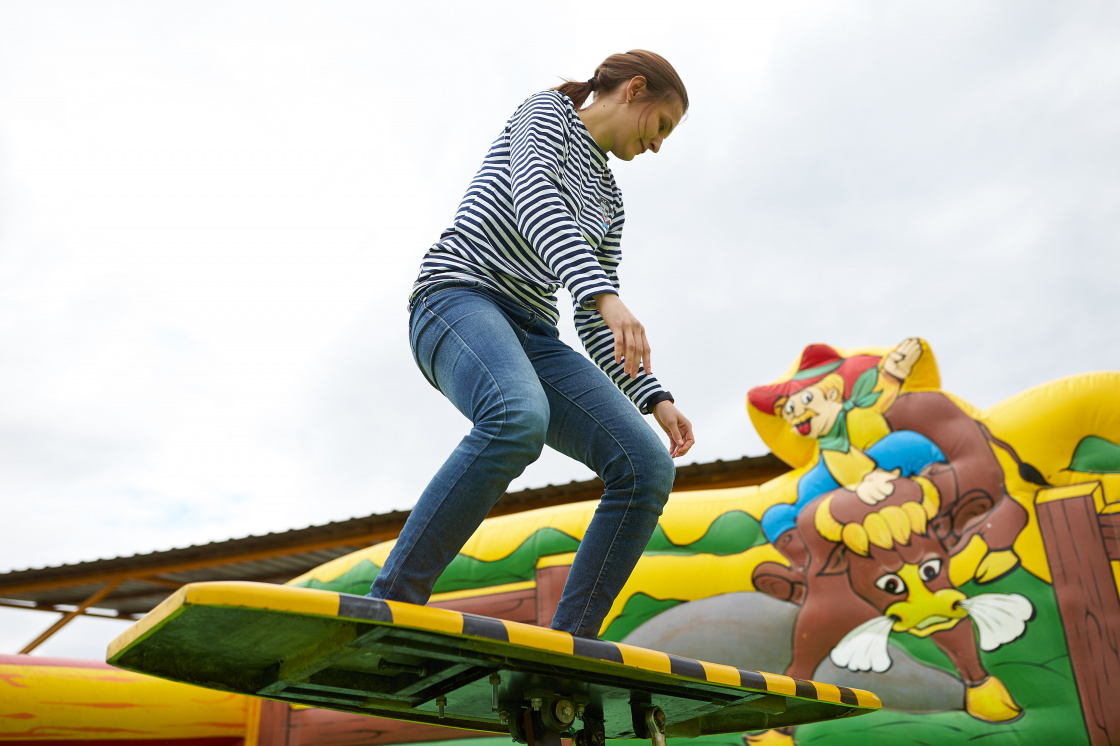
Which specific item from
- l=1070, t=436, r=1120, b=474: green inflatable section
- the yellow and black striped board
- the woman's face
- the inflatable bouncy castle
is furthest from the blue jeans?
l=1070, t=436, r=1120, b=474: green inflatable section

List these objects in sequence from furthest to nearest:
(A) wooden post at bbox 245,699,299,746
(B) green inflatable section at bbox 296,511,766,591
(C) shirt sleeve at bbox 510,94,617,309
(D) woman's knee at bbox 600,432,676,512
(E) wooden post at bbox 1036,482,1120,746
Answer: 1. (A) wooden post at bbox 245,699,299,746
2. (B) green inflatable section at bbox 296,511,766,591
3. (E) wooden post at bbox 1036,482,1120,746
4. (D) woman's knee at bbox 600,432,676,512
5. (C) shirt sleeve at bbox 510,94,617,309

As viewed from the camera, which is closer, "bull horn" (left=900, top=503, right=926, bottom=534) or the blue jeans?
the blue jeans

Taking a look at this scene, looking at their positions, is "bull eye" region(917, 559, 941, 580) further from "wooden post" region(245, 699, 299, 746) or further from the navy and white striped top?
"wooden post" region(245, 699, 299, 746)

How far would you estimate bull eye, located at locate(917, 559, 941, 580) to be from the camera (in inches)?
191

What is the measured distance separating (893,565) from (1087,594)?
3.19 ft

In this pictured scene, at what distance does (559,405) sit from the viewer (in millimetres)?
1866

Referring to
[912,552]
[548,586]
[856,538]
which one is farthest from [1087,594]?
[548,586]

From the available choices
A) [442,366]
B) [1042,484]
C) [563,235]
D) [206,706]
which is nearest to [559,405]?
[442,366]

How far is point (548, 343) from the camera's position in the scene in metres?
1.94

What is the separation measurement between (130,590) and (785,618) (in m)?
7.48

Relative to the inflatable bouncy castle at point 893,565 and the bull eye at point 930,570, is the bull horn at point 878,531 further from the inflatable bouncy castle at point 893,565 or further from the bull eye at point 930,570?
the bull eye at point 930,570

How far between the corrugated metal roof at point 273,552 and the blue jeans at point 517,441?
17.4 feet

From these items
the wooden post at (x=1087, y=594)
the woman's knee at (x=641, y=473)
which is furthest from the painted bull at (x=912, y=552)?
the woman's knee at (x=641, y=473)

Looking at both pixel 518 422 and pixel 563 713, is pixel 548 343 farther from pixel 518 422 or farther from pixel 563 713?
pixel 563 713
